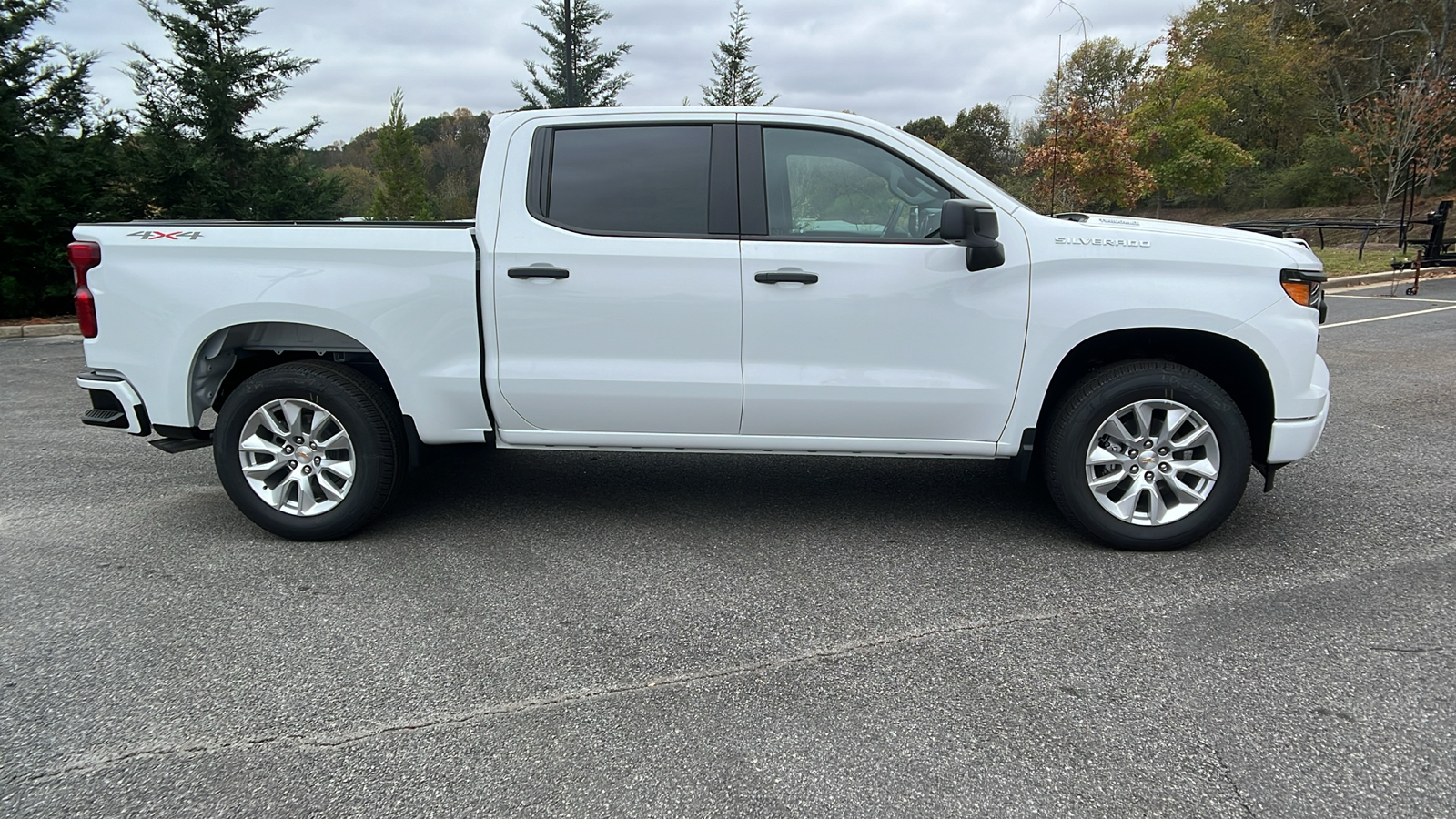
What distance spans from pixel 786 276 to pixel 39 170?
13.7 m

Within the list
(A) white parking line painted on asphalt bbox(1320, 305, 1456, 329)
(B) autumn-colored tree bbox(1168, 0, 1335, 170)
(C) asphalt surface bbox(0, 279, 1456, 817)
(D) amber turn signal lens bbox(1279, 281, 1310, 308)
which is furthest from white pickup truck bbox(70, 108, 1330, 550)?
(B) autumn-colored tree bbox(1168, 0, 1335, 170)

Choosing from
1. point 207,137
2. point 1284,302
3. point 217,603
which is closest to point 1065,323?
point 1284,302

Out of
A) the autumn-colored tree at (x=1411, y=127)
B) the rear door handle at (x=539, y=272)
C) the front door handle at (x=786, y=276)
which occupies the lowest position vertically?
the front door handle at (x=786, y=276)

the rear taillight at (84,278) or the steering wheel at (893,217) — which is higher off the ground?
the steering wheel at (893,217)

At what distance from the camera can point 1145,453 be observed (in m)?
4.07

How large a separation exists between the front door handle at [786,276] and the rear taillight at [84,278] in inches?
119

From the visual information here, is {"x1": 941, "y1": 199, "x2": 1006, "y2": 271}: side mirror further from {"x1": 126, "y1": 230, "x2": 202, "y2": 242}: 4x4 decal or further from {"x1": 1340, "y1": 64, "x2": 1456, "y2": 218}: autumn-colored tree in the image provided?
{"x1": 1340, "y1": 64, "x2": 1456, "y2": 218}: autumn-colored tree

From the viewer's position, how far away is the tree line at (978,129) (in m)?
13.3

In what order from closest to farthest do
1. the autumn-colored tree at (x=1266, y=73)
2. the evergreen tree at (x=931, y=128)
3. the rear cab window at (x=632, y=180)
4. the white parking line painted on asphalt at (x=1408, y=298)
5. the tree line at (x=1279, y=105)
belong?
the rear cab window at (x=632, y=180), the white parking line painted on asphalt at (x=1408, y=298), the tree line at (x=1279, y=105), the autumn-colored tree at (x=1266, y=73), the evergreen tree at (x=931, y=128)

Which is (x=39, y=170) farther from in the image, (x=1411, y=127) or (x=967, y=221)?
(x=1411, y=127)

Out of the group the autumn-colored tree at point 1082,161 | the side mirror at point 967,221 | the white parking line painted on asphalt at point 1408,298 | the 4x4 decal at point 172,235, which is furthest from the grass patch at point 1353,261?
the 4x4 decal at point 172,235

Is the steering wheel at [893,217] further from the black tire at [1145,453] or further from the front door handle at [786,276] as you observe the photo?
the black tire at [1145,453]

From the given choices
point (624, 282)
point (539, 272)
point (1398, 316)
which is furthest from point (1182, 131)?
point (539, 272)

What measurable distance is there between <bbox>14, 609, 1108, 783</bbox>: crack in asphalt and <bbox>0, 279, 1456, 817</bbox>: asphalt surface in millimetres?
12
